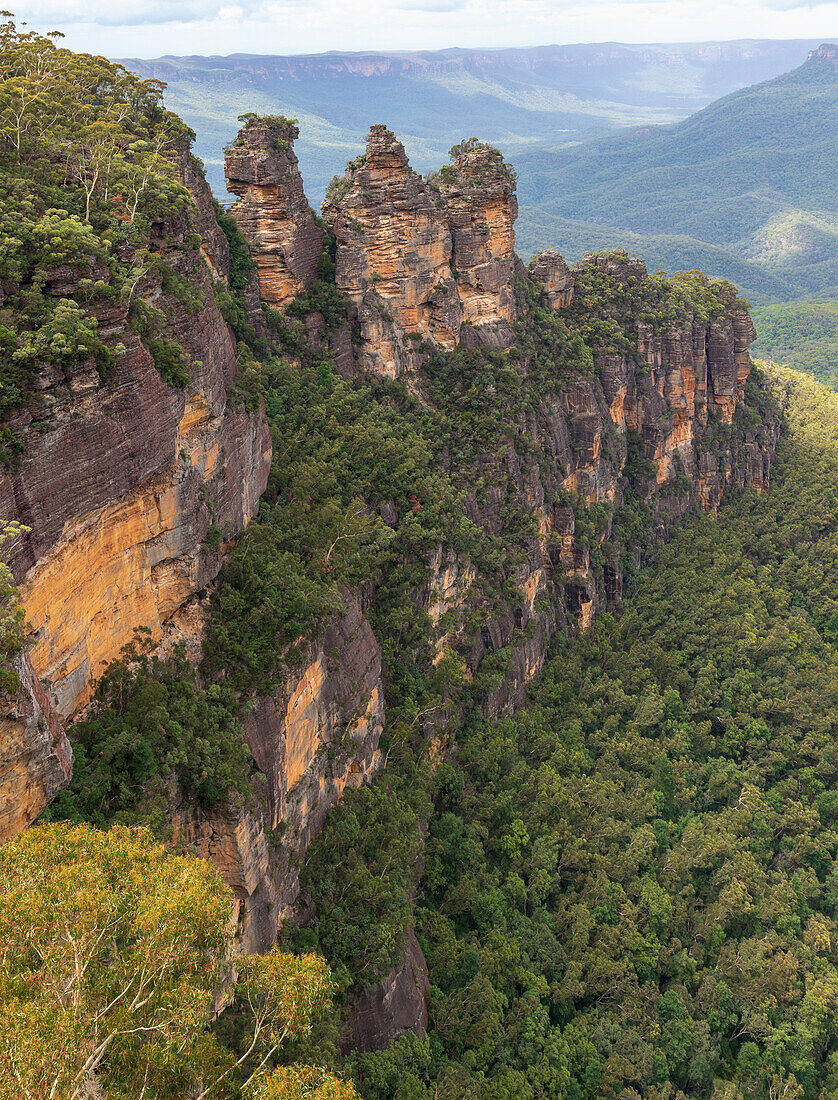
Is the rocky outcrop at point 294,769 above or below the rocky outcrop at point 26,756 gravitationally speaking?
below

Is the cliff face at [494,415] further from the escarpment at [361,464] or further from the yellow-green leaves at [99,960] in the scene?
the yellow-green leaves at [99,960]

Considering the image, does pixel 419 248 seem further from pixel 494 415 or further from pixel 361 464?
pixel 361 464

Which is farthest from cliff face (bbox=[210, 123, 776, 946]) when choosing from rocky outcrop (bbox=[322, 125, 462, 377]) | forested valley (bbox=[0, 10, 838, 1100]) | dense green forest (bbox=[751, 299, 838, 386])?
dense green forest (bbox=[751, 299, 838, 386])

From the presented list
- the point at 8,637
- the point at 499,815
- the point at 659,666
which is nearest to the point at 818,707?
the point at 659,666

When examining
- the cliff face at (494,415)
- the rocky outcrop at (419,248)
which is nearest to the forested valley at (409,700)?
the cliff face at (494,415)

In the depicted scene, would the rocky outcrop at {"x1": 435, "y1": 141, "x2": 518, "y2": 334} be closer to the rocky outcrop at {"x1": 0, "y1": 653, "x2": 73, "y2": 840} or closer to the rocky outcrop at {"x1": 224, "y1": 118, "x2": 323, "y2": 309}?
the rocky outcrop at {"x1": 224, "y1": 118, "x2": 323, "y2": 309}
